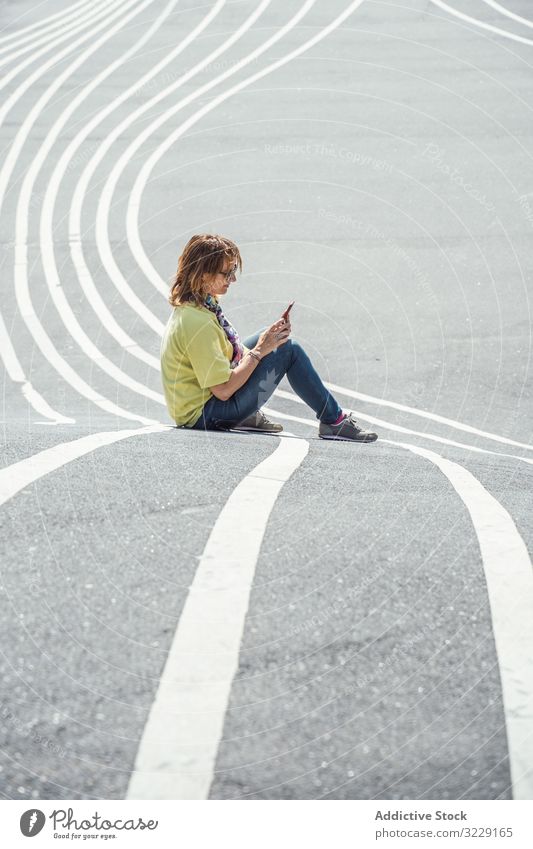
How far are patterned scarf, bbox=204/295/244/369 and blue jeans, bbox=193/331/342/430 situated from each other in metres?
0.16

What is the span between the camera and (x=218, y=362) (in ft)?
17.5

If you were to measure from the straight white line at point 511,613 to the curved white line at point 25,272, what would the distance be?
13.2 feet

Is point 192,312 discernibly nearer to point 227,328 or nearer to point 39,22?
point 227,328

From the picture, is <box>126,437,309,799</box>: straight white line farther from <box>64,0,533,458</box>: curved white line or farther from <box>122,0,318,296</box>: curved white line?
<box>122,0,318,296</box>: curved white line

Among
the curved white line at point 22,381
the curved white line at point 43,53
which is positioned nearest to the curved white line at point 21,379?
the curved white line at point 22,381

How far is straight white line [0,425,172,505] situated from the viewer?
12.9ft

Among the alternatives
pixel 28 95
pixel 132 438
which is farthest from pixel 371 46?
pixel 132 438

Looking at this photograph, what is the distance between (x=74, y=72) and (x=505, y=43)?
7.22 m

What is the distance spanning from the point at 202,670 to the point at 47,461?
6.42 feet

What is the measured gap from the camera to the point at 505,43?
15688 millimetres

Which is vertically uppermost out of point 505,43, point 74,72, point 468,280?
point 505,43

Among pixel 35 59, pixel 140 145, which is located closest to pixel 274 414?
pixel 140 145

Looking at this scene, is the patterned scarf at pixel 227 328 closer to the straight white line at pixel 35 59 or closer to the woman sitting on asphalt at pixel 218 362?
the woman sitting on asphalt at pixel 218 362

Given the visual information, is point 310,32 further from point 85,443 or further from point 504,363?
point 85,443
